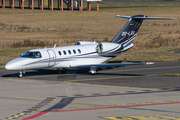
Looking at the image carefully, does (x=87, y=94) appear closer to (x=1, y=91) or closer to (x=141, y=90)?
(x=141, y=90)

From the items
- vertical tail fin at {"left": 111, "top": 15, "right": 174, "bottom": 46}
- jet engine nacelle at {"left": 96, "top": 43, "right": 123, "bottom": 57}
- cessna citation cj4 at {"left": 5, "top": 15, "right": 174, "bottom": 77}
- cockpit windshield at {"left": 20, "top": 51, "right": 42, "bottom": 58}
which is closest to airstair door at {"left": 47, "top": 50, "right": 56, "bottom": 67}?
cessna citation cj4 at {"left": 5, "top": 15, "right": 174, "bottom": 77}

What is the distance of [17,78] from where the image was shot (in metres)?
27.8

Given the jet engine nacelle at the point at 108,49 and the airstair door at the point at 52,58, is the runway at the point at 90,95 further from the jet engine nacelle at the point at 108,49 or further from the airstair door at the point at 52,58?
the jet engine nacelle at the point at 108,49

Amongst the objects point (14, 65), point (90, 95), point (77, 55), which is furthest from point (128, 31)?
point (90, 95)

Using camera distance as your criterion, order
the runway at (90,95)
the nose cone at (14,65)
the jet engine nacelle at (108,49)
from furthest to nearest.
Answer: the jet engine nacelle at (108,49)
the nose cone at (14,65)
the runway at (90,95)

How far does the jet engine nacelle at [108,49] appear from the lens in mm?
31094

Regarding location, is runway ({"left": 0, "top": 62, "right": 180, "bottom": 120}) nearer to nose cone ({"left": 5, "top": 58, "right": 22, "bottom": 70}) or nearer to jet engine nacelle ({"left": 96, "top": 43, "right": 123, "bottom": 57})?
nose cone ({"left": 5, "top": 58, "right": 22, "bottom": 70})

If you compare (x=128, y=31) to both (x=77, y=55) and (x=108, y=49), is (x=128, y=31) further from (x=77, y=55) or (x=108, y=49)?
(x=77, y=55)

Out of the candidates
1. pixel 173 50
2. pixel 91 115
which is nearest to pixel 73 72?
pixel 91 115

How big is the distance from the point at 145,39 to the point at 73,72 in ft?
105

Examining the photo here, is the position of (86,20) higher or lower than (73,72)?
higher

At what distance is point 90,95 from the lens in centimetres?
2053

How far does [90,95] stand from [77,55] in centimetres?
984

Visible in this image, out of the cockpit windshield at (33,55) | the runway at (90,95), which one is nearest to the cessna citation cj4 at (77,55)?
the cockpit windshield at (33,55)
